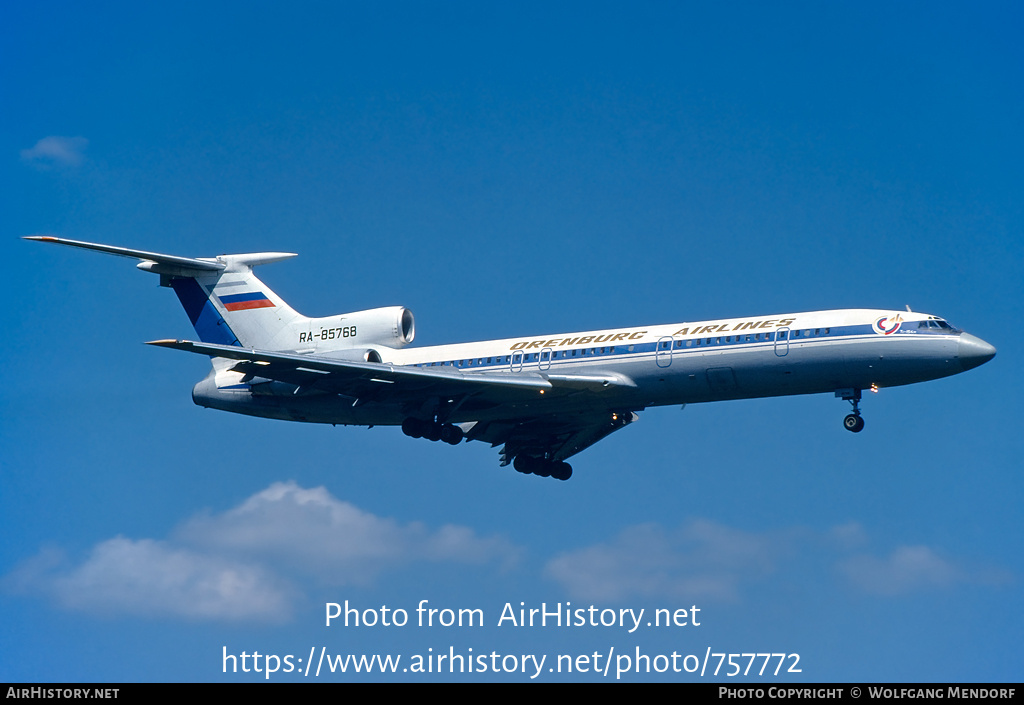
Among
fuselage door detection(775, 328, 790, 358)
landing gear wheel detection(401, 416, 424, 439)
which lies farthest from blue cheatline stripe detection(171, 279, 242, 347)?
fuselage door detection(775, 328, 790, 358)

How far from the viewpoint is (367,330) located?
4072cm

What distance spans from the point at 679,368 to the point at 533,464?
31.5 feet

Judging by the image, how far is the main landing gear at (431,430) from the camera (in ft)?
130

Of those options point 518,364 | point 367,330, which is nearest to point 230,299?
point 367,330

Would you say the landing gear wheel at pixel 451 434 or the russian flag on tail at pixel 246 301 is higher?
the russian flag on tail at pixel 246 301

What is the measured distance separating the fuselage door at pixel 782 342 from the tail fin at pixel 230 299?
15379 millimetres

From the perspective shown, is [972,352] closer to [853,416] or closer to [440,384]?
[853,416]

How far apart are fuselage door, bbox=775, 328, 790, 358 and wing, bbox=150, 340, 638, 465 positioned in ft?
13.8

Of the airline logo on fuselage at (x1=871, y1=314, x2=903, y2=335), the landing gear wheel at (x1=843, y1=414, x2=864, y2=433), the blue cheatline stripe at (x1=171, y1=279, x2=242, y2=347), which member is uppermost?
the blue cheatline stripe at (x1=171, y1=279, x2=242, y2=347)

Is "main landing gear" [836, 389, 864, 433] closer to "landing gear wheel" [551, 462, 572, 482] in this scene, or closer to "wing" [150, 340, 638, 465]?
"wing" [150, 340, 638, 465]

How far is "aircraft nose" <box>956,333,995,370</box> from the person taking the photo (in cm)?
3472

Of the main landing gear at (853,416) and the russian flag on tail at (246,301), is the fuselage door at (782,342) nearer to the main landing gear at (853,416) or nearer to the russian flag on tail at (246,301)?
the main landing gear at (853,416)

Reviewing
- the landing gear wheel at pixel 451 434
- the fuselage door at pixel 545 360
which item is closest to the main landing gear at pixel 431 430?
the landing gear wheel at pixel 451 434
